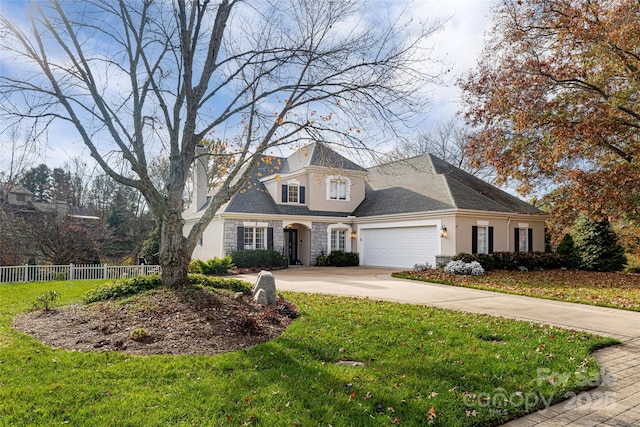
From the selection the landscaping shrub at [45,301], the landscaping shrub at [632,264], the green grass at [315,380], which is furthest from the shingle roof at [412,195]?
the green grass at [315,380]

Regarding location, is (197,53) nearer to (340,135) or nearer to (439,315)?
(340,135)

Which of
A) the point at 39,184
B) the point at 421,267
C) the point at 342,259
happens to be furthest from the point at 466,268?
the point at 39,184

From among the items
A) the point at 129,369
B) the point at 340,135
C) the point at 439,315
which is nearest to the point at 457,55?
the point at 340,135

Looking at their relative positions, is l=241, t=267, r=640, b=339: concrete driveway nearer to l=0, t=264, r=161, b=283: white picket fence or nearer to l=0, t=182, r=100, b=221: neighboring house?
l=0, t=264, r=161, b=283: white picket fence

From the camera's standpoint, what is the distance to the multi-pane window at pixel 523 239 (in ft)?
66.4

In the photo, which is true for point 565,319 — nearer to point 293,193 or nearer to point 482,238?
point 482,238

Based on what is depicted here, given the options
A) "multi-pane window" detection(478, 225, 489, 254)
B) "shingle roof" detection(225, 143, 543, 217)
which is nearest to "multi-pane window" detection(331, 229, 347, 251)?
"shingle roof" detection(225, 143, 543, 217)

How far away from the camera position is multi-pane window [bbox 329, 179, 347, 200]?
76.4 ft

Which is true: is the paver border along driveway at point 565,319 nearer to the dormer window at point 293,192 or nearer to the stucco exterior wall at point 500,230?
the stucco exterior wall at point 500,230

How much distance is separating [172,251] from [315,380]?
5261 mm

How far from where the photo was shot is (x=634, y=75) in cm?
1295

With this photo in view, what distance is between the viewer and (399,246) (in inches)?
798

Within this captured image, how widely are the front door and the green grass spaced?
16658 millimetres

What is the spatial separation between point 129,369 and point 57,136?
6.31 m
